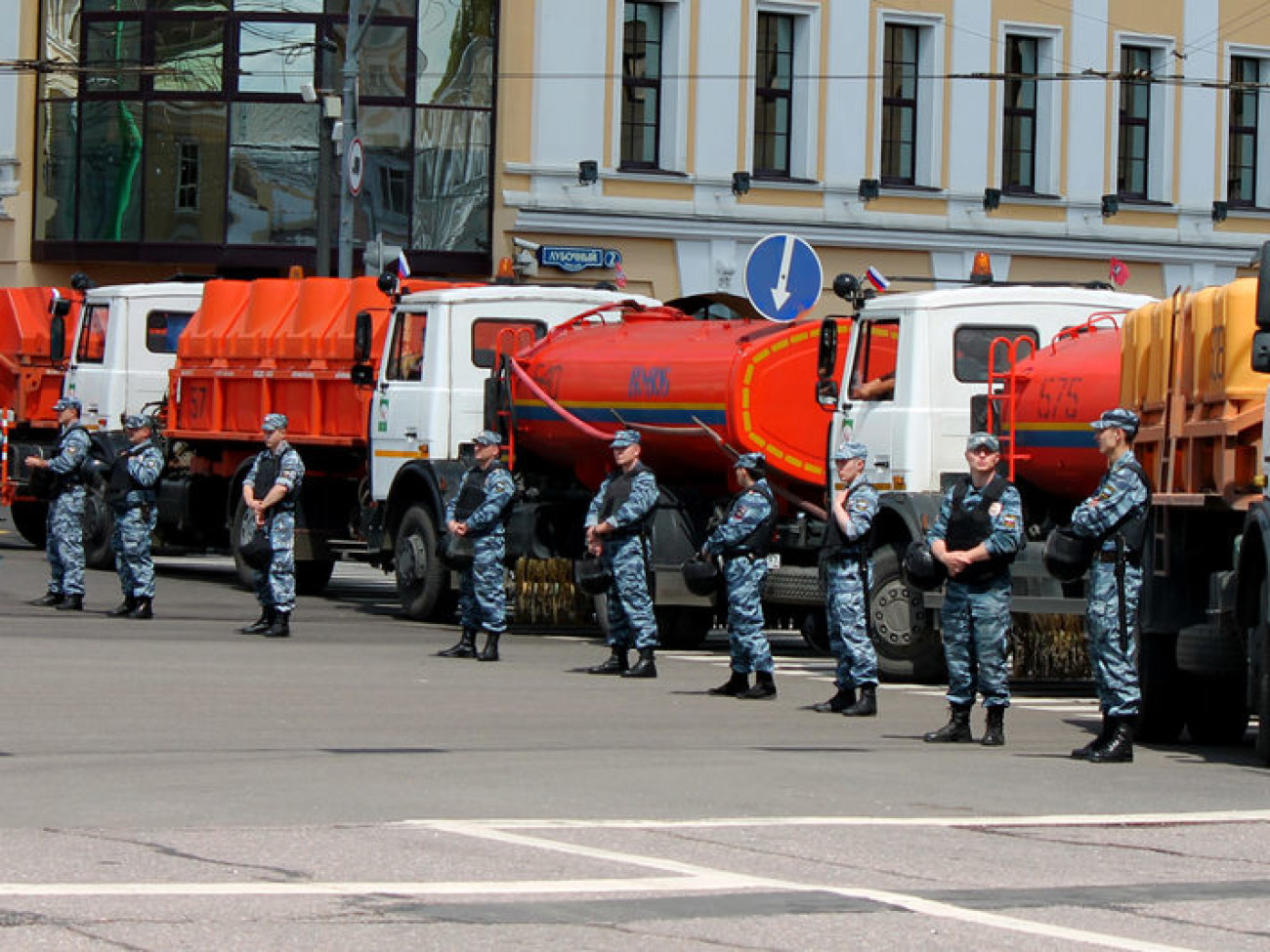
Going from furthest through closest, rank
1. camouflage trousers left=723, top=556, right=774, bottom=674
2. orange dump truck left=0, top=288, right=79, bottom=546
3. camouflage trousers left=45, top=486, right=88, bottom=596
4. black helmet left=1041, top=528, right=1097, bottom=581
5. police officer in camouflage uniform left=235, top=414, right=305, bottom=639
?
orange dump truck left=0, top=288, right=79, bottom=546
camouflage trousers left=45, top=486, right=88, bottom=596
police officer in camouflage uniform left=235, top=414, right=305, bottom=639
camouflage trousers left=723, top=556, right=774, bottom=674
black helmet left=1041, top=528, right=1097, bottom=581

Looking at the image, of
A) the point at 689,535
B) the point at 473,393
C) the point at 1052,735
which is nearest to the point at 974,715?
the point at 1052,735

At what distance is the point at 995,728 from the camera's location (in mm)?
14664

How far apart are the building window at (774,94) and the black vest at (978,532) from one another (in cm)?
2590

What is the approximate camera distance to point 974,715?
54.4 feet

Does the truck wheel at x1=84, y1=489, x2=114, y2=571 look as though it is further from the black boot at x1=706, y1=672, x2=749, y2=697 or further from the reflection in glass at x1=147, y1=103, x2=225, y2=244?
the black boot at x1=706, y1=672, x2=749, y2=697

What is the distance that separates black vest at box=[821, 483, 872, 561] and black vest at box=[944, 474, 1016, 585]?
5.79 feet

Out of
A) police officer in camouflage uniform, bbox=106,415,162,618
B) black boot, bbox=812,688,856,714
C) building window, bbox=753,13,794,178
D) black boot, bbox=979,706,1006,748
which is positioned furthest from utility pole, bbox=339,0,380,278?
black boot, bbox=979,706,1006,748

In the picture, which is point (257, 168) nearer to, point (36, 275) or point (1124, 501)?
point (36, 275)

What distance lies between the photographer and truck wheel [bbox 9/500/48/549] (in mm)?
32344

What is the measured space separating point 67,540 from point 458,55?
17223mm

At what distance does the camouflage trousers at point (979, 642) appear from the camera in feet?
47.8

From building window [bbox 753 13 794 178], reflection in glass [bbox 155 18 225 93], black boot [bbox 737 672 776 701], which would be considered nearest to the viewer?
black boot [bbox 737 672 776 701]

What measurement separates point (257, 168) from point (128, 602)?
1704cm

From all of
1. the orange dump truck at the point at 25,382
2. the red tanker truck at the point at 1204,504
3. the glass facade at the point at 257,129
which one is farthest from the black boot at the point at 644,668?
the glass facade at the point at 257,129
